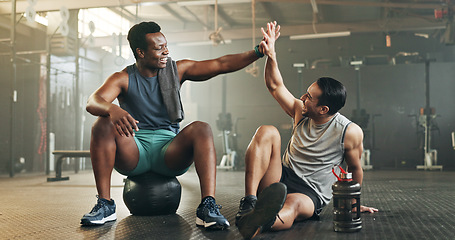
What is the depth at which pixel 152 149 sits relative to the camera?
229cm

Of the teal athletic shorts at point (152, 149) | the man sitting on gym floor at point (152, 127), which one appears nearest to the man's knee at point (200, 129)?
the man sitting on gym floor at point (152, 127)

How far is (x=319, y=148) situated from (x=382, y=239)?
548mm

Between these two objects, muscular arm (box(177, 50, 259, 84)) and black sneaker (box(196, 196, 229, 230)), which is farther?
muscular arm (box(177, 50, 259, 84))

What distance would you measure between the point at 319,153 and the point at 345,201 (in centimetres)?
33

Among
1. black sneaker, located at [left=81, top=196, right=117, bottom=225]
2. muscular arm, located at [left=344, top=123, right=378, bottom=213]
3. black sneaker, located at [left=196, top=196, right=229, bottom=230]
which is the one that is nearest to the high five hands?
muscular arm, located at [left=344, top=123, right=378, bottom=213]

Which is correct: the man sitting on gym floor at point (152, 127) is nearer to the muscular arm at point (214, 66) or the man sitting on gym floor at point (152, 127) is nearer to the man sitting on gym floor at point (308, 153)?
the muscular arm at point (214, 66)

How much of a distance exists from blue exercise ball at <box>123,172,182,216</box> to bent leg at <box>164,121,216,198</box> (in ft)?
0.56

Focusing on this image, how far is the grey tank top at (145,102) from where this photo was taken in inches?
90.1

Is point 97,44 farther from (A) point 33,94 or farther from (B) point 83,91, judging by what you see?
(A) point 33,94

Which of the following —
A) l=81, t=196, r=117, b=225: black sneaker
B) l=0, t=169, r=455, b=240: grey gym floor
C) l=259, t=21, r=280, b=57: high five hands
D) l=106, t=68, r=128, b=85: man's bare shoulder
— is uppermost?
l=259, t=21, r=280, b=57: high five hands

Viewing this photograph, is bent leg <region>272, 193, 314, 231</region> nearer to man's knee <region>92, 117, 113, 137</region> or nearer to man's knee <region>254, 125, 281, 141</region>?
man's knee <region>254, 125, 281, 141</region>

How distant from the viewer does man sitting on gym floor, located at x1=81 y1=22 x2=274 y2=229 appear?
2.13 metres

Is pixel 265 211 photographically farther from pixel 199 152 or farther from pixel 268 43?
pixel 268 43

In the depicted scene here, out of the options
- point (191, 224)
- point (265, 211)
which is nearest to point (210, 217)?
point (191, 224)
